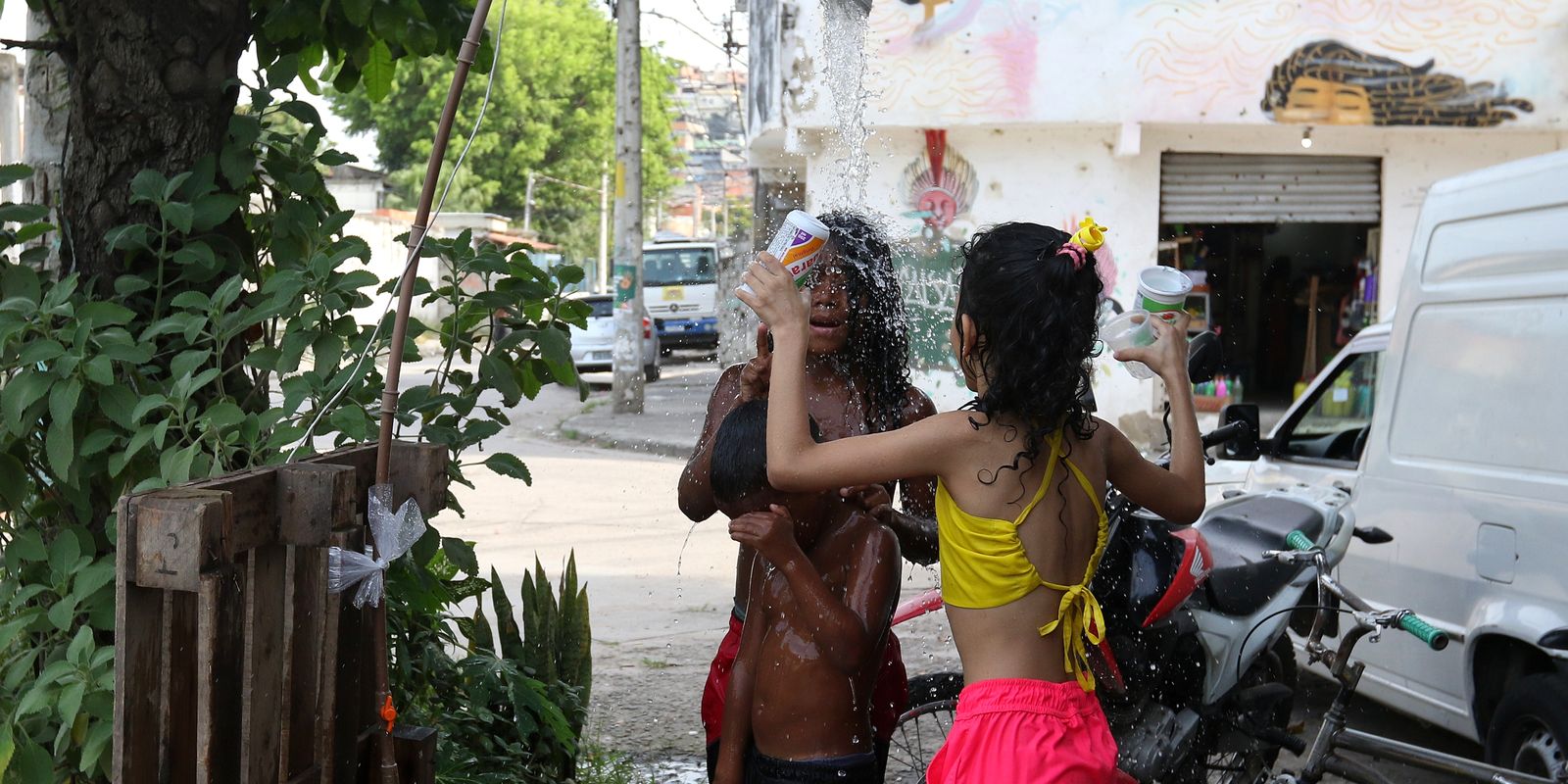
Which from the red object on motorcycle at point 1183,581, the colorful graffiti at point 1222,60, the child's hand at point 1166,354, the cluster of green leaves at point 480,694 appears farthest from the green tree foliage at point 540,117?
the child's hand at point 1166,354

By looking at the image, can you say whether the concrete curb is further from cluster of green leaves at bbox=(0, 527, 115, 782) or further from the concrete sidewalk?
cluster of green leaves at bbox=(0, 527, 115, 782)

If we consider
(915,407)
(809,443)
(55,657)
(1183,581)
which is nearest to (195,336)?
(55,657)

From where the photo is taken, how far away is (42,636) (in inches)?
108

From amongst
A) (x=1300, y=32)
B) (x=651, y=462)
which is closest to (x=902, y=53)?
(x=1300, y=32)

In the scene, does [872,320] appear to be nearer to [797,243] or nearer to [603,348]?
[797,243]

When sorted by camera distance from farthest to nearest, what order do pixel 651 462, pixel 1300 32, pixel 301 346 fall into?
pixel 651 462 < pixel 1300 32 < pixel 301 346

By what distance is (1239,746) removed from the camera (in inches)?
145

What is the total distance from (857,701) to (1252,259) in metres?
15.9

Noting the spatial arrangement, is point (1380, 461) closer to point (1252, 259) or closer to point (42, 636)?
point (42, 636)

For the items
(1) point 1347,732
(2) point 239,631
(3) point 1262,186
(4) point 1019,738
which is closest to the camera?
(2) point 239,631

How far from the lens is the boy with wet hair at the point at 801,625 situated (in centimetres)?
236

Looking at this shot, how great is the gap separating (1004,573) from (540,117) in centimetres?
3651

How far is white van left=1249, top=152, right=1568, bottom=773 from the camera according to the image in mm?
3881

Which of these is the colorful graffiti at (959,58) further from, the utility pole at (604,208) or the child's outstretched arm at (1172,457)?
the utility pole at (604,208)
